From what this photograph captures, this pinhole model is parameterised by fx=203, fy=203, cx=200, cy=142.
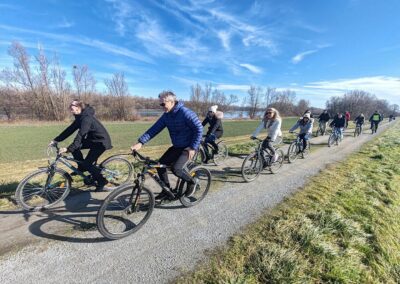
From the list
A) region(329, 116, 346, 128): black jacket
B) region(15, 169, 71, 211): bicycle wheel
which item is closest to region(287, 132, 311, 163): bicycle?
region(329, 116, 346, 128): black jacket

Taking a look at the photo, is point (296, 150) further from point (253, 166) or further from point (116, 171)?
point (116, 171)

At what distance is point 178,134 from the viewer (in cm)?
349

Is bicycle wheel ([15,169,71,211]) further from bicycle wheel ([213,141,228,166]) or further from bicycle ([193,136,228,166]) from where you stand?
bicycle wheel ([213,141,228,166])

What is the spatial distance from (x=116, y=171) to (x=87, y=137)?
104cm

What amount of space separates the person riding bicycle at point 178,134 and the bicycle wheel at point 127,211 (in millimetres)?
468

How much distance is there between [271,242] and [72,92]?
153 ft

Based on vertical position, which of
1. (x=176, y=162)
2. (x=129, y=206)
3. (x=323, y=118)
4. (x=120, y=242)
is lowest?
(x=120, y=242)

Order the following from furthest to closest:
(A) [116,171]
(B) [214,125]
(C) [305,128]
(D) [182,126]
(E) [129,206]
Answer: (C) [305,128] < (B) [214,125] < (A) [116,171] < (D) [182,126] < (E) [129,206]

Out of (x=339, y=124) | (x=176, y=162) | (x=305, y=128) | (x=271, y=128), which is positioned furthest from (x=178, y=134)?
(x=339, y=124)

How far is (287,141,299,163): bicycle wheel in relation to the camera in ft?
24.4

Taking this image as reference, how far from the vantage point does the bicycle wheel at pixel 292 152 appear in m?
7.44

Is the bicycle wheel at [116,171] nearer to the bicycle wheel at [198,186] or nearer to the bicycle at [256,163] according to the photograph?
the bicycle wheel at [198,186]

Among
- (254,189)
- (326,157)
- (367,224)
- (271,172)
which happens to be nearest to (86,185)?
(254,189)

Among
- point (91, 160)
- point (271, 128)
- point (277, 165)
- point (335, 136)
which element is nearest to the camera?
point (91, 160)
